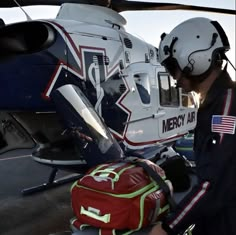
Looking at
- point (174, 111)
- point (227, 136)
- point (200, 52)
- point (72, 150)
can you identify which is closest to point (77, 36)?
point (72, 150)

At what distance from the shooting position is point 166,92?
5.80 meters

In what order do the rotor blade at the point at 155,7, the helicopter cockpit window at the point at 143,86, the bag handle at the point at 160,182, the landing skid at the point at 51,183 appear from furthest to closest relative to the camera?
the rotor blade at the point at 155,7
the helicopter cockpit window at the point at 143,86
the landing skid at the point at 51,183
the bag handle at the point at 160,182

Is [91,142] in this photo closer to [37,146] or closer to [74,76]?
[74,76]

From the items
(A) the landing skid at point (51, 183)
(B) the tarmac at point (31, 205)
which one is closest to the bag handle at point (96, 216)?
(B) the tarmac at point (31, 205)

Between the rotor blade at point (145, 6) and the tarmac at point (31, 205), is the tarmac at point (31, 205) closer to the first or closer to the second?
the tarmac at point (31, 205)

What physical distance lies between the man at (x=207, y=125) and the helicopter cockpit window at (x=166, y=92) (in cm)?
401

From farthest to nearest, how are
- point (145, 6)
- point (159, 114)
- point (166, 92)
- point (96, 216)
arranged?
point (166, 92) < point (145, 6) < point (159, 114) < point (96, 216)

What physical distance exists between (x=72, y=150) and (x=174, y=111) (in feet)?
7.34

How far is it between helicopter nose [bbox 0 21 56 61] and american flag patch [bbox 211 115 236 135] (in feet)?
9.49

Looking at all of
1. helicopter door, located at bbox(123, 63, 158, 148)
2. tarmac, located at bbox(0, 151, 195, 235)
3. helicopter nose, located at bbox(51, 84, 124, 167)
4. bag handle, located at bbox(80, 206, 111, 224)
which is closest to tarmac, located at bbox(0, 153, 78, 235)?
tarmac, located at bbox(0, 151, 195, 235)

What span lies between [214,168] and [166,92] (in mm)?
4582

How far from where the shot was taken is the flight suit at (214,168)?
4.19ft

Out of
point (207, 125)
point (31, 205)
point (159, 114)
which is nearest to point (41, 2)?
point (159, 114)

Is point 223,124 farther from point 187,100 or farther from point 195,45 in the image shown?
point 187,100
